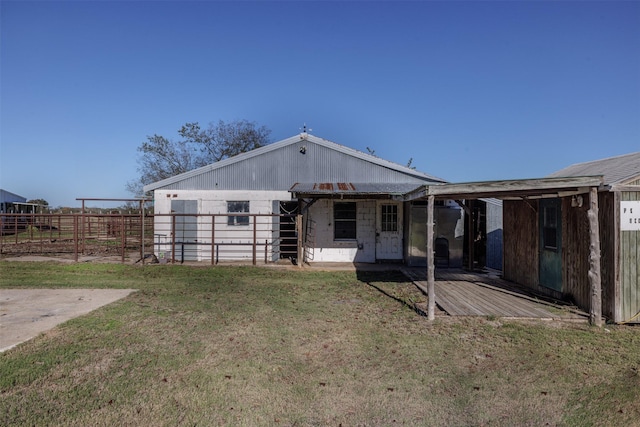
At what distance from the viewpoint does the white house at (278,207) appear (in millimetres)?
13883

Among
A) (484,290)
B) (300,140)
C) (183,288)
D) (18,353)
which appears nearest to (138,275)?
(183,288)

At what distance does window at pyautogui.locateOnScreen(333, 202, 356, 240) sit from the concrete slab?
7579 mm

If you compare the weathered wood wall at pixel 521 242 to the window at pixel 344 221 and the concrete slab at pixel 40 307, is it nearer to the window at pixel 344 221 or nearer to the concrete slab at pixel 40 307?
the window at pixel 344 221

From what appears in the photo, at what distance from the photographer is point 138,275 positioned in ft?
35.6

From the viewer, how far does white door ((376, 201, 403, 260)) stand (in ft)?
46.1

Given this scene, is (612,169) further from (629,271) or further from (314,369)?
(314,369)

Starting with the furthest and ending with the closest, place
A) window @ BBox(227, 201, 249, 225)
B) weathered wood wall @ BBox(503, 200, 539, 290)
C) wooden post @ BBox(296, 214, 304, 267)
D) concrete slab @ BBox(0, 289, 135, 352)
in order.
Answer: window @ BBox(227, 201, 249, 225), wooden post @ BBox(296, 214, 304, 267), weathered wood wall @ BBox(503, 200, 539, 290), concrete slab @ BBox(0, 289, 135, 352)

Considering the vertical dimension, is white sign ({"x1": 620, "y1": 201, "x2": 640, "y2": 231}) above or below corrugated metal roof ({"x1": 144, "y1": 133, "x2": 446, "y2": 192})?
below

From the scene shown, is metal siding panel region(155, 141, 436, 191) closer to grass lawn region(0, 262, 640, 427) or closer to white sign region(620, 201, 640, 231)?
grass lawn region(0, 262, 640, 427)

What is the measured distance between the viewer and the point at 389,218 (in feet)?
46.2

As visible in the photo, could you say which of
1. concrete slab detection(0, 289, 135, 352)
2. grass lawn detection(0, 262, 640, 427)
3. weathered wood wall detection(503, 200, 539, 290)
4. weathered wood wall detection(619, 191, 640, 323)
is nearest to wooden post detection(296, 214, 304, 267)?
grass lawn detection(0, 262, 640, 427)

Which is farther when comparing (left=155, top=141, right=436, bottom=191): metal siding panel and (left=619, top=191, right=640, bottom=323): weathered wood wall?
(left=155, top=141, right=436, bottom=191): metal siding panel

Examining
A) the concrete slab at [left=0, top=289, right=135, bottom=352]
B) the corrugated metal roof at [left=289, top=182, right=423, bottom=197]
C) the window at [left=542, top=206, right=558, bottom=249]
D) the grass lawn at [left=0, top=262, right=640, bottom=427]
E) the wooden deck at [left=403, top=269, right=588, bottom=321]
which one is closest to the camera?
the grass lawn at [left=0, top=262, right=640, bottom=427]

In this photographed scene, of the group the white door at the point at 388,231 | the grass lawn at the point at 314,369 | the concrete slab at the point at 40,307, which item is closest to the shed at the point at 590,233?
the grass lawn at the point at 314,369
